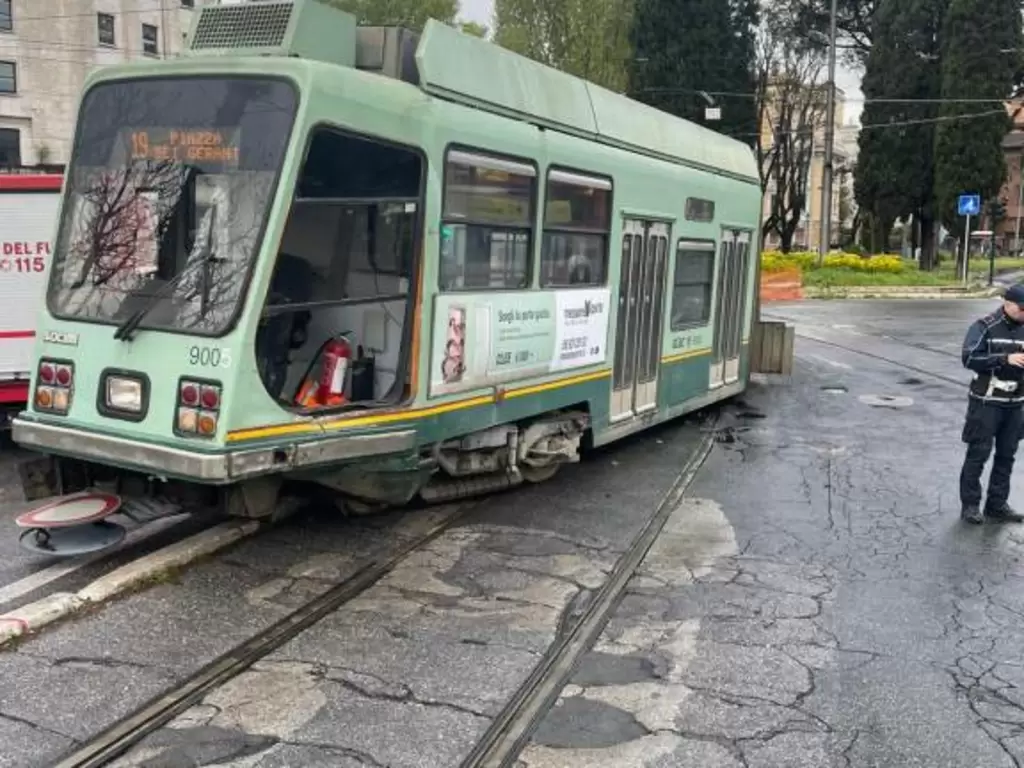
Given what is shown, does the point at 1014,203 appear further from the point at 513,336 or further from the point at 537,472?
the point at 513,336

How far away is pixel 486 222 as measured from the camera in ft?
22.1

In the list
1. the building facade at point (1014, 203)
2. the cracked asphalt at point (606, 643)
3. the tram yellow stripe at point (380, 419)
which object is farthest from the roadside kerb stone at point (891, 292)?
the building facade at point (1014, 203)

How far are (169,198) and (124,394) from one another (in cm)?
109

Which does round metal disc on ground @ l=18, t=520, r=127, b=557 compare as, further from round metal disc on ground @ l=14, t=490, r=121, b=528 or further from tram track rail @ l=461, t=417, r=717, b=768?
tram track rail @ l=461, t=417, r=717, b=768

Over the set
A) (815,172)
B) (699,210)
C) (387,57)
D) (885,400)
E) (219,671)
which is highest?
(815,172)

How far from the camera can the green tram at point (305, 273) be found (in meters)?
5.42

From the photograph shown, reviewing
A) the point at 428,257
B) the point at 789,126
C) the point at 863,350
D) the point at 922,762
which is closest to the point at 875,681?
the point at 922,762

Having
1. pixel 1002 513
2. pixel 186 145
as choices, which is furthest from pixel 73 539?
pixel 1002 513

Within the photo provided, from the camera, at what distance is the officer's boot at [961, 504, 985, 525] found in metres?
7.46

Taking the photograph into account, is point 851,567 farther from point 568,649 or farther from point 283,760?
point 283,760

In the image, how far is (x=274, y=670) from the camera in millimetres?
4668

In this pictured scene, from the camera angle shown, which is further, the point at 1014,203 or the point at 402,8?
the point at 1014,203

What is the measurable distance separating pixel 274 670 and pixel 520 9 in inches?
1555

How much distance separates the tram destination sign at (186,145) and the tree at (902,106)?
134ft
